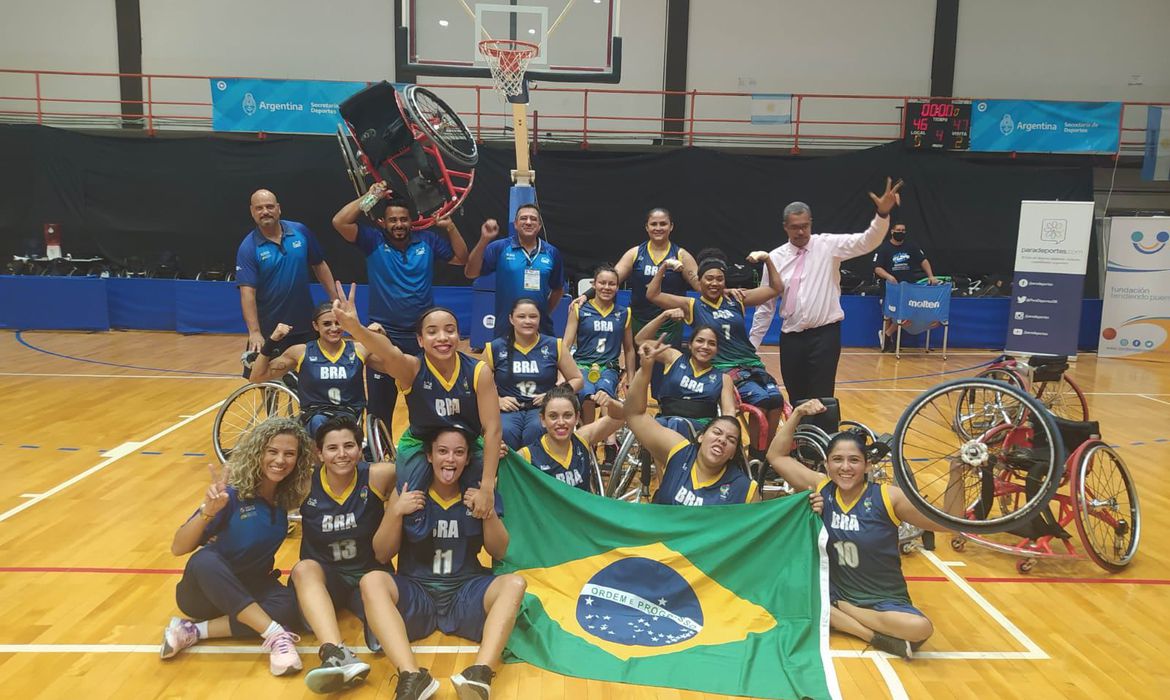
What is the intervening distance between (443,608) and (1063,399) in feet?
20.3

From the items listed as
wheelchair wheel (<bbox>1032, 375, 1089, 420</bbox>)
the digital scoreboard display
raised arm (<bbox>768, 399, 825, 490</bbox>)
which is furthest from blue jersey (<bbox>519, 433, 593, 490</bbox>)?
the digital scoreboard display

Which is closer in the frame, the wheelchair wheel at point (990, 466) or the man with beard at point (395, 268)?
the wheelchair wheel at point (990, 466)

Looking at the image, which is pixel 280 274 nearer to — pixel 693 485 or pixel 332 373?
pixel 332 373

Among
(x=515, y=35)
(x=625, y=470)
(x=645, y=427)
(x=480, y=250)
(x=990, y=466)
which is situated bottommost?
(x=625, y=470)

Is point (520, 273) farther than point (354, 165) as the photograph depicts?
Yes

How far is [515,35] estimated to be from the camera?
948 centimetres

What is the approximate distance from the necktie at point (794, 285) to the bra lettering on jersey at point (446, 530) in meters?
2.87

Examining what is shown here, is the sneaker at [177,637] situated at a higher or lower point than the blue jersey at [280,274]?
lower

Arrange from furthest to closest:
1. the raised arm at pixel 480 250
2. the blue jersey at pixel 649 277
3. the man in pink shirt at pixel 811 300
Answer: the blue jersey at pixel 649 277, the raised arm at pixel 480 250, the man in pink shirt at pixel 811 300

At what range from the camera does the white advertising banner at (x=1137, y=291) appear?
Result: 1158cm

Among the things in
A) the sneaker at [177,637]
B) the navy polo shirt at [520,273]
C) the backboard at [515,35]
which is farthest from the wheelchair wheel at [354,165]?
the backboard at [515,35]

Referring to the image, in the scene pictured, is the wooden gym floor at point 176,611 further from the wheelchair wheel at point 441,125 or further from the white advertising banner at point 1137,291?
the white advertising banner at point 1137,291

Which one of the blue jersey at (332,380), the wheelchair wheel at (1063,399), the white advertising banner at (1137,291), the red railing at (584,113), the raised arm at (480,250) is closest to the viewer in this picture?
the blue jersey at (332,380)

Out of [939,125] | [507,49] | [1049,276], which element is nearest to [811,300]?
[507,49]
